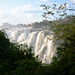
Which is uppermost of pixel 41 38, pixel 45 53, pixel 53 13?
pixel 53 13

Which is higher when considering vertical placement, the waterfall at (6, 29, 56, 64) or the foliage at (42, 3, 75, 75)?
the foliage at (42, 3, 75, 75)

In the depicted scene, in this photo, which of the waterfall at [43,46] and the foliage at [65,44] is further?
the waterfall at [43,46]

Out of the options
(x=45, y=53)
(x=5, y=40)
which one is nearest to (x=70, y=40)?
(x=5, y=40)

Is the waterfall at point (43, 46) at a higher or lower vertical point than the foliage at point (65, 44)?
lower

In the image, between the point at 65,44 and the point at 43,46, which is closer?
the point at 65,44

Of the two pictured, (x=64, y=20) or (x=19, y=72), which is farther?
(x=64, y=20)

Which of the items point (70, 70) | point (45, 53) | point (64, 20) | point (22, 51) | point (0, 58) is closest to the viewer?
point (70, 70)

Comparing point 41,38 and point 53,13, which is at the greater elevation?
point 53,13

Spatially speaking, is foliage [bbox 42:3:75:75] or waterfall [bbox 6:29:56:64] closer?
→ foliage [bbox 42:3:75:75]

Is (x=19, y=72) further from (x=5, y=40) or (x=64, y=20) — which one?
(x=5, y=40)

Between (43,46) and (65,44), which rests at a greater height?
(65,44)

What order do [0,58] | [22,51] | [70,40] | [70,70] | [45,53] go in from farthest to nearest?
[45,53] → [22,51] → [0,58] → [70,40] → [70,70]
